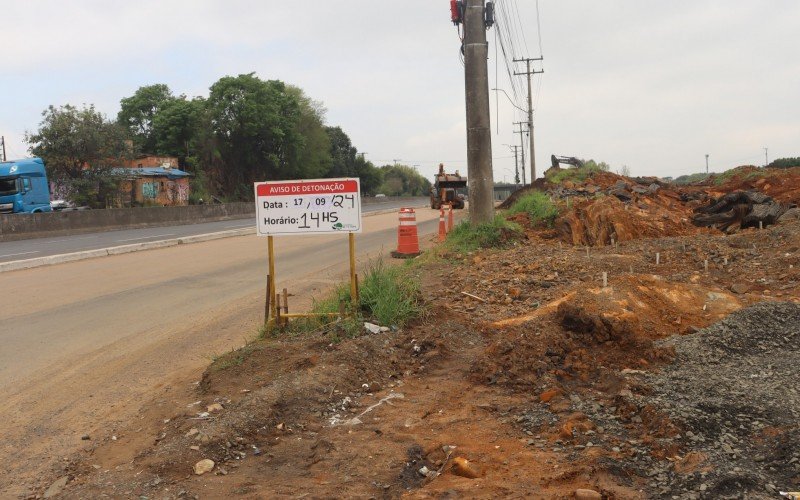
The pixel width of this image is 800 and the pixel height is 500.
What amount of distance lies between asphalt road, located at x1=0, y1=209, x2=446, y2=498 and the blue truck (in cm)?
2040

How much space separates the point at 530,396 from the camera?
519 centimetres

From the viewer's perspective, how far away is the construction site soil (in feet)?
12.5

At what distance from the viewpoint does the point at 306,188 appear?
7.14 metres

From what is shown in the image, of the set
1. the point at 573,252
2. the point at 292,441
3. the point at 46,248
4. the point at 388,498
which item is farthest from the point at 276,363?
the point at 46,248

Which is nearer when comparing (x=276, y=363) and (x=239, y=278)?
(x=276, y=363)

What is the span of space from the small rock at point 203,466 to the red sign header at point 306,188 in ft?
11.2

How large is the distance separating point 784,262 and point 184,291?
9.37 meters

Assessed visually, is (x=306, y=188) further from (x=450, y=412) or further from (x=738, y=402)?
(x=738, y=402)

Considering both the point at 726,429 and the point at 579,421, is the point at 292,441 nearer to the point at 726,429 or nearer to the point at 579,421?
the point at 579,421

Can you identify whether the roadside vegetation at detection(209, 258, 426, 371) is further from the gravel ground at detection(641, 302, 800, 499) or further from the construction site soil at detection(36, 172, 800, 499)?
the gravel ground at detection(641, 302, 800, 499)

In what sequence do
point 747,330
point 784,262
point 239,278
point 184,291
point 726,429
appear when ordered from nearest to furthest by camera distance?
point 726,429, point 747,330, point 784,262, point 184,291, point 239,278

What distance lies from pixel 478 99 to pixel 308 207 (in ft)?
26.3

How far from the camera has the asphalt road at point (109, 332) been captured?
5.45m

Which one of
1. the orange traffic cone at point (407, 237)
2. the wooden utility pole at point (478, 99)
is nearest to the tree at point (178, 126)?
the orange traffic cone at point (407, 237)
